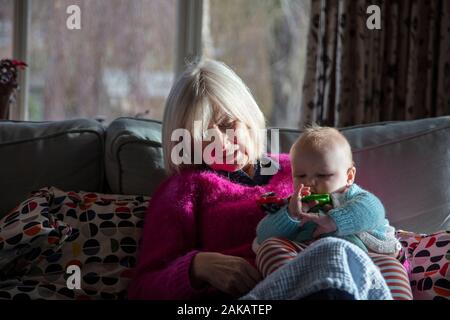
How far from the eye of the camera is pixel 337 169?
1.74m

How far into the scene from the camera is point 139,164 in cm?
212

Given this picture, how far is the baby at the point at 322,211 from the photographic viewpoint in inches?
64.3

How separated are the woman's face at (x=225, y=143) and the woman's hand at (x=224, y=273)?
31 centimetres

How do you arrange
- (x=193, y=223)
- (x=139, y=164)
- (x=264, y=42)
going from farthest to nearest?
(x=264, y=42) → (x=139, y=164) → (x=193, y=223)

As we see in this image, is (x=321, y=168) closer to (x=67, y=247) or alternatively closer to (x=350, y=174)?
(x=350, y=174)

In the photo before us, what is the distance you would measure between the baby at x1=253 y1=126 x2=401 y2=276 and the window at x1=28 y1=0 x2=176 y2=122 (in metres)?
2.15

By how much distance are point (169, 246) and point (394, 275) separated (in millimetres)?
533

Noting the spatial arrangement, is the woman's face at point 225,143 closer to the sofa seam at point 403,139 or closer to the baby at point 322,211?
the baby at point 322,211

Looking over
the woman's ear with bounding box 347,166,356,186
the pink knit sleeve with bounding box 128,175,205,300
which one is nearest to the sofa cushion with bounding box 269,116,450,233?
the woman's ear with bounding box 347,166,356,186

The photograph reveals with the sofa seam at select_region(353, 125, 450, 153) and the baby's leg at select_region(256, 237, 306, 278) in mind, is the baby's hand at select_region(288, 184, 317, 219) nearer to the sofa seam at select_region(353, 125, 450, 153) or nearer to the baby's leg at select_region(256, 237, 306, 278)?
the baby's leg at select_region(256, 237, 306, 278)

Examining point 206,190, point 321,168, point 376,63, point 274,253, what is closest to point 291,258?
point 274,253

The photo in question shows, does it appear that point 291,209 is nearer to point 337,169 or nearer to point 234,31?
point 337,169

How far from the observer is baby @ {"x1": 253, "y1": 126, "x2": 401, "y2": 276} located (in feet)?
5.36
